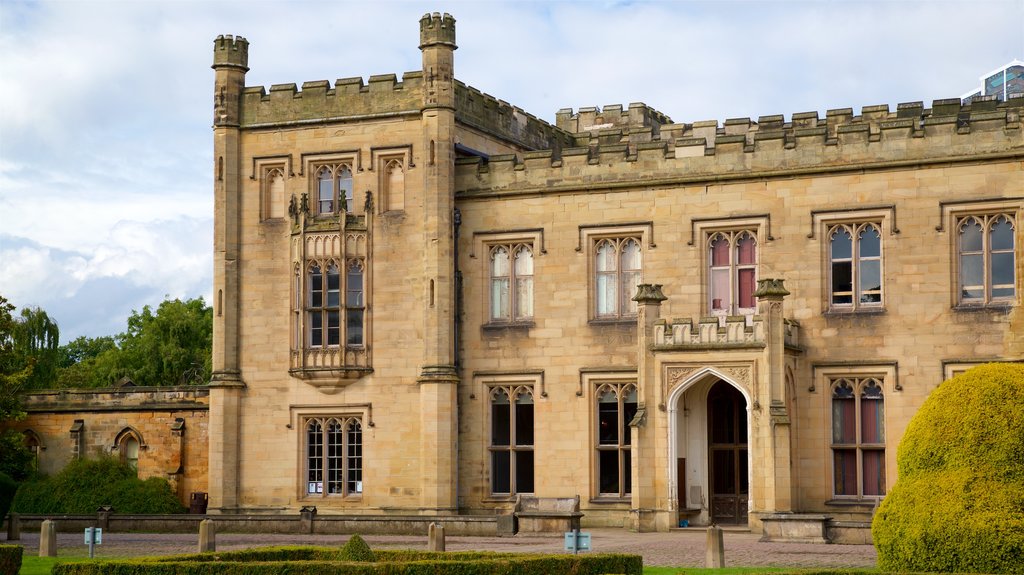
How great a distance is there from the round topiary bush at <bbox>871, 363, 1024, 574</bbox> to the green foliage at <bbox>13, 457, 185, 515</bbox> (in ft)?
84.5

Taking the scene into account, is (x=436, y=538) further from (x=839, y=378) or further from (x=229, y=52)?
(x=229, y=52)

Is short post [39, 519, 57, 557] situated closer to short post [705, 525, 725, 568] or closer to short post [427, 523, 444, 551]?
short post [427, 523, 444, 551]

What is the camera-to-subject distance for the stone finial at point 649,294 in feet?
115

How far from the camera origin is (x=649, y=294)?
115 ft

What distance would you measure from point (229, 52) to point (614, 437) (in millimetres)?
14344

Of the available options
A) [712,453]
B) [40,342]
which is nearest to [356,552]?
[712,453]

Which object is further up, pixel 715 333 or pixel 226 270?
pixel 226 270

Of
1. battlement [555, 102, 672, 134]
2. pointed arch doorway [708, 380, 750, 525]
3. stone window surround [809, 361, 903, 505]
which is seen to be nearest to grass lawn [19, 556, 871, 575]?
stone window surround [809, 361, 903, 505]

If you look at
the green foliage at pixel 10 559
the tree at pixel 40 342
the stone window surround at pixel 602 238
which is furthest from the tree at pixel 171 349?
the green foliage at pixel 10 559

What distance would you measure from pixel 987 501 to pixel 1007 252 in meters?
15.5

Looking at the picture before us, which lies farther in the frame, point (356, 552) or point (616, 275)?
point (616, 275)

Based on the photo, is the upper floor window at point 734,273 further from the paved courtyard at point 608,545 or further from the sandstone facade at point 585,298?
the paved courtyard at point 608,545

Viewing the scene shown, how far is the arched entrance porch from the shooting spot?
35.8m

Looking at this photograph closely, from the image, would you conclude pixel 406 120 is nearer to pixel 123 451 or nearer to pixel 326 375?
pixel 326 375
